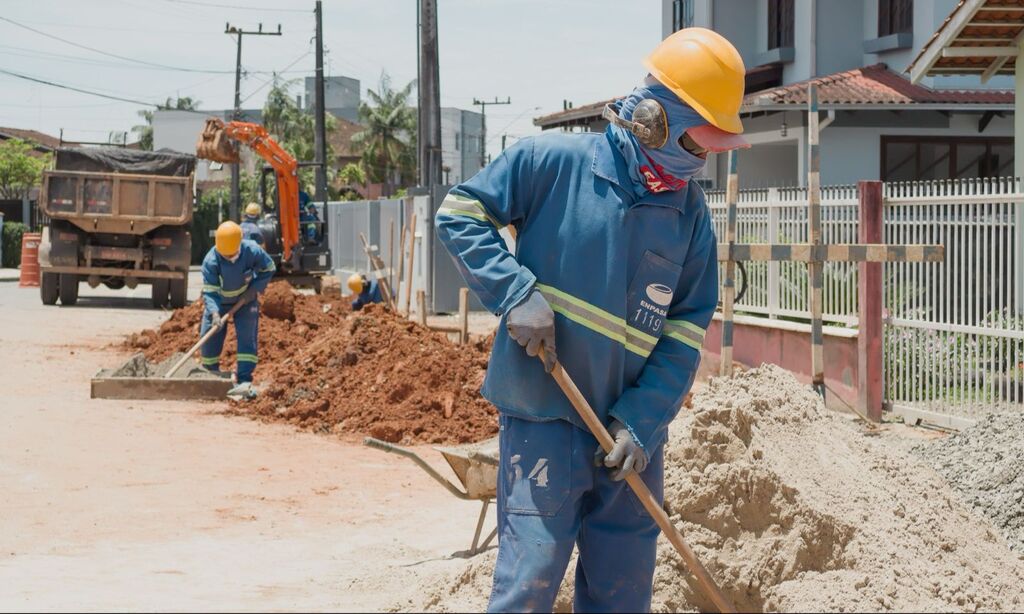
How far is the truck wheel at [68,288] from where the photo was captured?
81.0ft

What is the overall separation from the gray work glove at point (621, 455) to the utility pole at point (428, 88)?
63.9ft

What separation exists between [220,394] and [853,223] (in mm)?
6369

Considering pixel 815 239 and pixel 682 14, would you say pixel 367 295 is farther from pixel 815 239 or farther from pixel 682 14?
pixel 682 14

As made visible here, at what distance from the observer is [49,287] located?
81.5 feet

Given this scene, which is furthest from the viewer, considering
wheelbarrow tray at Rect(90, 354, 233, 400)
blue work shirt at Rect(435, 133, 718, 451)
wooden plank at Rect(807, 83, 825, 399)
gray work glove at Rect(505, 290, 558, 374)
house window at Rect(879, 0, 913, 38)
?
house window at Rect(879, 0, 913, 38)

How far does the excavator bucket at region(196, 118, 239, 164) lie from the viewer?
74.5ft

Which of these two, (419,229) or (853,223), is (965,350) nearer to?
(853,223)

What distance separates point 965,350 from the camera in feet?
34.6

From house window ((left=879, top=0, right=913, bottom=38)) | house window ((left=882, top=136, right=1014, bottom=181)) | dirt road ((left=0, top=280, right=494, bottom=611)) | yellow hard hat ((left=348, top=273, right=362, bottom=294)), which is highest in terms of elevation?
house window ((left=879, top=0, right=913, bottom=38))

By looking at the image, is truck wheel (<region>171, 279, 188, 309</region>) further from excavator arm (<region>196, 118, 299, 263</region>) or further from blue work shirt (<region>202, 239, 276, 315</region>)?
blue work shirt (<region>202, 239, 276, 315</region>)

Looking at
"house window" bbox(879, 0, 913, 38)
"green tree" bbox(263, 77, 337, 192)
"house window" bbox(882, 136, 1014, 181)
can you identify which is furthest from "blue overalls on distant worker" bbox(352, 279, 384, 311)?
"green tree" bbox(263, 77, 337, 192)

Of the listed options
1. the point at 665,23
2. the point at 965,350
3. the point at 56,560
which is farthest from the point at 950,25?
the point at 665,23

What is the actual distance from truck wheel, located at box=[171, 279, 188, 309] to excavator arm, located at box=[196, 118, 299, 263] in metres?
2.09

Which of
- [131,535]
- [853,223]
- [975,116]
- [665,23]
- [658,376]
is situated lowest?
[131,535]
